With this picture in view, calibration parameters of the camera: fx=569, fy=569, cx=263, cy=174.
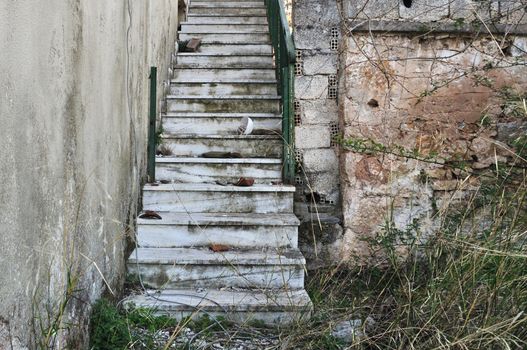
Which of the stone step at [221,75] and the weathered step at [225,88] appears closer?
the weathered step at [225,88]

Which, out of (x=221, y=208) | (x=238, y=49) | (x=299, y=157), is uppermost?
(x=238, y=49)

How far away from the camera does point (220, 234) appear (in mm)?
3691

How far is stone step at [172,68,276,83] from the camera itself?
5312mm

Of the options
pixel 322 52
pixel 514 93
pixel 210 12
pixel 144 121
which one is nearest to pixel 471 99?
pixel 514 93

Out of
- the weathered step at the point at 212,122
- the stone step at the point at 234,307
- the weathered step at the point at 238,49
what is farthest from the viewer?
the weathered step at the point at 238,49

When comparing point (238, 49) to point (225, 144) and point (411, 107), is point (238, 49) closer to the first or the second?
point (225, 144)

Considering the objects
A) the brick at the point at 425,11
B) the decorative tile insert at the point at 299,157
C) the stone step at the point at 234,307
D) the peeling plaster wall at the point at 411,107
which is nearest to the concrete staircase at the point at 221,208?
the stone step at the point at 234,307

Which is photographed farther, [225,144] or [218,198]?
[225,144]

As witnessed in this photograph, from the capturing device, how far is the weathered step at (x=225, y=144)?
452 cm

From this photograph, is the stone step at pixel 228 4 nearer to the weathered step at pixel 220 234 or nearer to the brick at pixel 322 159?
the brick at pixel 322 159

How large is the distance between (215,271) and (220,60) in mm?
2790

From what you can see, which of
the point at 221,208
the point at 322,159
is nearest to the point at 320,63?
the point at 322,159

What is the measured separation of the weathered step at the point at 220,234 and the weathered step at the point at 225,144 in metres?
0.95

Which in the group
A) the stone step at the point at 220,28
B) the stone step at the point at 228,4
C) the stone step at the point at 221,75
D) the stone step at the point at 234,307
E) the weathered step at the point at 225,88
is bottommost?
the stone step at the point at 234,307
